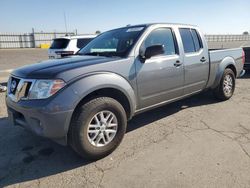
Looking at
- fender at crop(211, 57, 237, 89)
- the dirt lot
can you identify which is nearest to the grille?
the dirt lot

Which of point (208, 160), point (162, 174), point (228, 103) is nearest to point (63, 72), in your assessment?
point (162, 174)

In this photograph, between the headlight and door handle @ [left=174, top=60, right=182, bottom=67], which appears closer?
the headlight

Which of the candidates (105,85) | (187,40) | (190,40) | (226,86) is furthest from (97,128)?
(226,86)

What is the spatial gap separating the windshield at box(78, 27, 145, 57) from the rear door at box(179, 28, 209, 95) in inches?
44.4

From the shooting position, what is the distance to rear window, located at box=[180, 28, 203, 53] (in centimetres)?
465

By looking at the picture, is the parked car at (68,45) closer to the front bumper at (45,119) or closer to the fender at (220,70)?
the fender at (220,70)

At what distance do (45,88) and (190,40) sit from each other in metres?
3.17

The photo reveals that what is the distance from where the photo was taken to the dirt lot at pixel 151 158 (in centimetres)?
275

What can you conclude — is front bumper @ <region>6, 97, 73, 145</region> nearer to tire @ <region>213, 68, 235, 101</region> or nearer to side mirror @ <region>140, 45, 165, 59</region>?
side mirror @ <region>140, 45, 165, 59</region>

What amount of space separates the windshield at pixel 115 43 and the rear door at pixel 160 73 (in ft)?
0.71

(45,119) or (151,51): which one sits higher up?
(151,51)

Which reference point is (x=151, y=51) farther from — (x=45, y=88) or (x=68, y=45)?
(x=68, y=45)

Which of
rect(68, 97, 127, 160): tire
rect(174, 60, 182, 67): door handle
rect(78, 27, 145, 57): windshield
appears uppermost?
rect(78, 27, 145, 57): windshield

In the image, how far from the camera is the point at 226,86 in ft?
19.1
